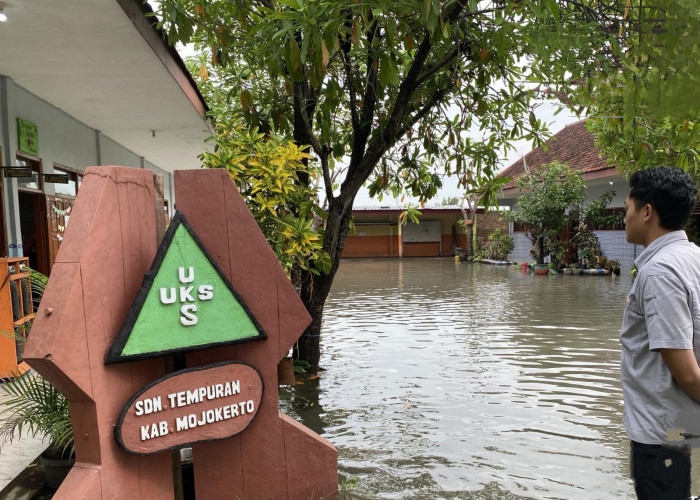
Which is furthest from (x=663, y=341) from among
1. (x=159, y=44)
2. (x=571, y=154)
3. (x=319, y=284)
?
(x=571, y=154)

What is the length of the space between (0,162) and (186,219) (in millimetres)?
4779

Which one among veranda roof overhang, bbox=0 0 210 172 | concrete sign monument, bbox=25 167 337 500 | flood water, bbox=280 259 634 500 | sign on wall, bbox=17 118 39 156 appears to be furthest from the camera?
sign on wall, bbox=17 118 39 156

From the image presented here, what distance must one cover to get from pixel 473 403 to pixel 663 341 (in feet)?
12.5

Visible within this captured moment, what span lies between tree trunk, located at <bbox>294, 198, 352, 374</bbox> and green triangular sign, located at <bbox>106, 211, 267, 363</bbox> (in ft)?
10.6

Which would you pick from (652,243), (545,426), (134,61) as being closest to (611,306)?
(545,426)

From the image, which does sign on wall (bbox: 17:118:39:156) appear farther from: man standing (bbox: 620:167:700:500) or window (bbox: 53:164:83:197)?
man standing (bbox: 620:167:700:500)

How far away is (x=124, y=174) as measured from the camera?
2598mm

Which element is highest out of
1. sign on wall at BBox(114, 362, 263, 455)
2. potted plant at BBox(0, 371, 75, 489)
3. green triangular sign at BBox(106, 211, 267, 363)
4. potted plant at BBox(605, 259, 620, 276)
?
green triangular sign at BBox(106, 211, 267, 363)

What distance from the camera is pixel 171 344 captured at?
2.58m

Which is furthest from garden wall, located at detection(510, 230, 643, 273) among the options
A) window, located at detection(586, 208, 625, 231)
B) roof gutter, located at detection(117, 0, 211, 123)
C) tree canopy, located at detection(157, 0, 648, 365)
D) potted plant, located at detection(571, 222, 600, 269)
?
roof gutter, located at detection(117, 0, 211, 123)

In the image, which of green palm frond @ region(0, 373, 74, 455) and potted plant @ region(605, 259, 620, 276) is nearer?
green palm frond @ region(0, 373, 74, 455)

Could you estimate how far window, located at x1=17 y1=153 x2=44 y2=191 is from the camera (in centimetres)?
689

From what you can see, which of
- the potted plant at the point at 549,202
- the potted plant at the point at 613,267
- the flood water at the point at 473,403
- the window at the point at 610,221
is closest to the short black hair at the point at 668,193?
the flood water at the point at 473,403

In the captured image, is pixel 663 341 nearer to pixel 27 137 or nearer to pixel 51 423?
pixel 51 423
